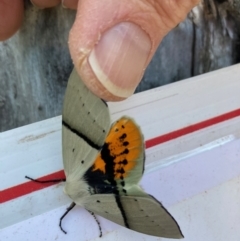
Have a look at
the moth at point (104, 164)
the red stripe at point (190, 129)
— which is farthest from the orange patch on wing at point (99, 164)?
the red stripe at point (190, 129)

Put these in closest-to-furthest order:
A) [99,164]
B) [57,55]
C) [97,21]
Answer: [97,21] → [99,164] → [57,55]

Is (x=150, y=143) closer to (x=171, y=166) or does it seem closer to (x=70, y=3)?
(x=171, y=166)

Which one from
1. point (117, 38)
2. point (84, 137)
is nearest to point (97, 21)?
point (117, 38)

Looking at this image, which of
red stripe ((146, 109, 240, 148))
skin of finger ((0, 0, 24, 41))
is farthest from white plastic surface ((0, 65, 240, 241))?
skin of finger ((0, 0, 24, 41))

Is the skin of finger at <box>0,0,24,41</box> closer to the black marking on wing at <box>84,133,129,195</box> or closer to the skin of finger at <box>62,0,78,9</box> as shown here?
the skin of finger at <box>62,0,78,9</box>

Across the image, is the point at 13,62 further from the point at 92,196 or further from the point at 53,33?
the point at 92,196

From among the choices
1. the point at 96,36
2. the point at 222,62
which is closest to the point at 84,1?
the point at 96,36
